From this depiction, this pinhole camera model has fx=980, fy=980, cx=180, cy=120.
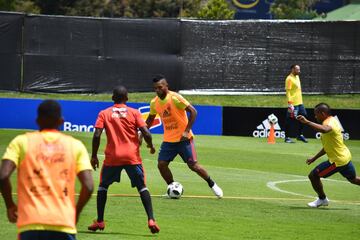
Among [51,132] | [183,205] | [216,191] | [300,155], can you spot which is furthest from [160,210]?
[300,155]

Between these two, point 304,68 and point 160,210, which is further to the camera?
point 304,68

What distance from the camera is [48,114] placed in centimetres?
788

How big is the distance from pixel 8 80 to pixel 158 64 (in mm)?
5053

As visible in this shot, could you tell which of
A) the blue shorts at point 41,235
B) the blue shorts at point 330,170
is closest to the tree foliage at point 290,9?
the blue shorts at point 330,170

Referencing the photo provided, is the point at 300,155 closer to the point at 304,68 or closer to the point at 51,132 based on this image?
the point at 304,68

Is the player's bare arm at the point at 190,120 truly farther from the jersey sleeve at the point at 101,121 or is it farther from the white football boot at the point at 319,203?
the jersey sleeve at the point at 101,121

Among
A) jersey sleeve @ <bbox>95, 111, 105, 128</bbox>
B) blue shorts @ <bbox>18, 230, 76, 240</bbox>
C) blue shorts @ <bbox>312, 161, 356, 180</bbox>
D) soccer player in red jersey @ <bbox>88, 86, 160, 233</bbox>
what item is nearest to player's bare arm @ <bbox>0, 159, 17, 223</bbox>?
blue shorts @ <bbox>18, 230, 76, 240</bbox>

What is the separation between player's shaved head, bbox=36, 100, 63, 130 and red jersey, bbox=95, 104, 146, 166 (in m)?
5.27

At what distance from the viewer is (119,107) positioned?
13234 millimetres

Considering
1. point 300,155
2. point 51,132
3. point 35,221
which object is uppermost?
point 51,132

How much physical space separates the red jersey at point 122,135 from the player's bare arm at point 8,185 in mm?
5034

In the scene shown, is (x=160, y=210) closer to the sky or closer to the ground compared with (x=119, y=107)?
closer to the ground

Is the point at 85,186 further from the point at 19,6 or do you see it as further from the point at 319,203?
the point at 19,6

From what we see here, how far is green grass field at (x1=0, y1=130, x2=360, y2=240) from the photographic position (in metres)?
13.4
